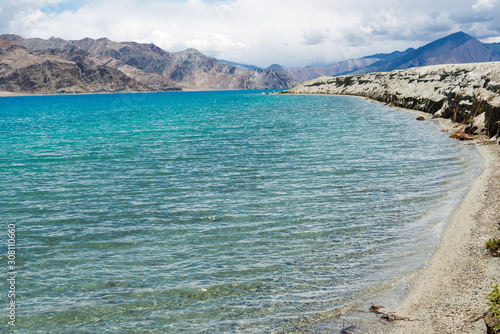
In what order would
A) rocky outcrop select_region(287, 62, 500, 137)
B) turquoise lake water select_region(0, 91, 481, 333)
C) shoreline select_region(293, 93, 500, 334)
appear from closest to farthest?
shoreline select_region(293, 93, 500, 334), turquoise lake water select_region(0, 91, 481, 333), rocky outcrop select_region(287, 62, 500, 137)

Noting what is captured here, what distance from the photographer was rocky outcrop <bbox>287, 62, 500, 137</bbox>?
34.4 meters

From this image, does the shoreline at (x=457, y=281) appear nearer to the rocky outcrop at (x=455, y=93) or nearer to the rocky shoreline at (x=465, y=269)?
the rocky shoreline at (x=465, y=269)

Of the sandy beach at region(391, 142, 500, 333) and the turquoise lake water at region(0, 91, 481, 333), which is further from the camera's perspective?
the turquoise lake water at region(0, 91, 481, 333)

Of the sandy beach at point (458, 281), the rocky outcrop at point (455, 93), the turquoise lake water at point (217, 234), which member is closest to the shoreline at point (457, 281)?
the sandy beach at point (458, 281)

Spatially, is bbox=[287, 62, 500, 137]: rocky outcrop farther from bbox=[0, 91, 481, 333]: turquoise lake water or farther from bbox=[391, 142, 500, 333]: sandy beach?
bbox=[391, 142, 500, 333]: sandy beach

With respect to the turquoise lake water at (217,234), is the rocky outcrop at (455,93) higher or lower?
higher

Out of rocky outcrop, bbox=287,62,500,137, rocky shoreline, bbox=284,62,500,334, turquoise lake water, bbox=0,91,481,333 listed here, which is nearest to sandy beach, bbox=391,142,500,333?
rocky shoreline, bbox=284,62,500,334

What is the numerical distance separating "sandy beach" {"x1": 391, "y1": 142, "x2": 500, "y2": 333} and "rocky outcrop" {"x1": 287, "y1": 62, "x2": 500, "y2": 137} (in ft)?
66.7

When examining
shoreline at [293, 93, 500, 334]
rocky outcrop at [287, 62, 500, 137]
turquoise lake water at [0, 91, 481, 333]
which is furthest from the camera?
rocky outcrop at [287, 62, 500, 137]

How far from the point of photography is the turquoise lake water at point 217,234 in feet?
29.5

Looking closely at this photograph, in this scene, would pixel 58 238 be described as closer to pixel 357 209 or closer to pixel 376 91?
pixel 357 209

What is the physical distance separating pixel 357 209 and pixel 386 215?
1222mm

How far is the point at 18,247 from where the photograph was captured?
12.4m

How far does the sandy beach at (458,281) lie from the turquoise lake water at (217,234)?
0.57 m
